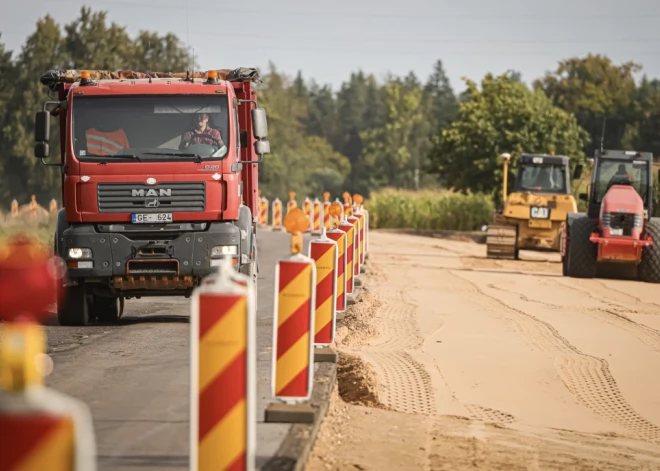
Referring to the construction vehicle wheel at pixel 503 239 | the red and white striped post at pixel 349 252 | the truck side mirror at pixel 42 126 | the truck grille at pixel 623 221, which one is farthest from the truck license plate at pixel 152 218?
the construction vehicle wheel at pixel 503 239

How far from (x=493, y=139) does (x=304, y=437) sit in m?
45.7

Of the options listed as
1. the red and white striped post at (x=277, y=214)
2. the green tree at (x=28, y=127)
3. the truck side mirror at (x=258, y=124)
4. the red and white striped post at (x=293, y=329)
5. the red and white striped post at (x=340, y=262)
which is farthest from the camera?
the green tree at (x=28, y=127)

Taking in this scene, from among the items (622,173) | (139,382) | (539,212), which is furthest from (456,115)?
(139,382)

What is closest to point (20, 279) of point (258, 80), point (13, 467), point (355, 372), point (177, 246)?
point (13, 467)

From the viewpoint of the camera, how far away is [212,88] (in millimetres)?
15133

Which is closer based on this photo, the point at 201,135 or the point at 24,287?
the point at 24,287

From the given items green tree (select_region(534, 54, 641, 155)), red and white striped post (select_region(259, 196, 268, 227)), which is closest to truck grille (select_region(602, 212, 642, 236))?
red and white striped post (select_region(259, 196, 268, 227))

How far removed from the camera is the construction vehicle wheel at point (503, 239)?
3328cm

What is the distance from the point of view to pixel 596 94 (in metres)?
97.9

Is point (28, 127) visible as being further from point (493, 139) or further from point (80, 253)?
point (80, 253)

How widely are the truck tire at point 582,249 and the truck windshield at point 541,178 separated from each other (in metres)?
7.92

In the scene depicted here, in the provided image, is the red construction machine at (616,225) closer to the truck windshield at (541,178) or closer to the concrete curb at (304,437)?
the truck windshield at (541,178)

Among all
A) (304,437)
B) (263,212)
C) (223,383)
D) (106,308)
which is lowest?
(263,212)

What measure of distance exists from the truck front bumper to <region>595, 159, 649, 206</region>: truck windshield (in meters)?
15.8
